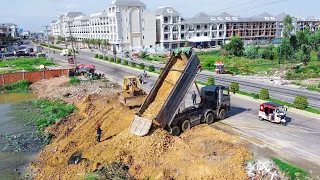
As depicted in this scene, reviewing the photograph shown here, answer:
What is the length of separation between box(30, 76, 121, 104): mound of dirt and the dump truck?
13.7 meters

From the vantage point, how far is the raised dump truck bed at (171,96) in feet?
57.0

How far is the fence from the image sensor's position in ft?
135

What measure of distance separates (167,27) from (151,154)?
7638cm

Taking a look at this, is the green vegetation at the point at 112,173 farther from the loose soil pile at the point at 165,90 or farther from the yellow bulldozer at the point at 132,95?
the yellow bulldozer at the point at 132,95

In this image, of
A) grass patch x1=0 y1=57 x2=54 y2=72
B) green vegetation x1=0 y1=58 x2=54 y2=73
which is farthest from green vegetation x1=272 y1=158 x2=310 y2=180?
grass patch x1=0 y1=57 x2=54 y2=72

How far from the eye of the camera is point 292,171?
44.1 feet

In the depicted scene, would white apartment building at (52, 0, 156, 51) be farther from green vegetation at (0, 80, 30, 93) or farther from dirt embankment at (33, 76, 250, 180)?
dirt embankment at (33, 76, 250, 180)

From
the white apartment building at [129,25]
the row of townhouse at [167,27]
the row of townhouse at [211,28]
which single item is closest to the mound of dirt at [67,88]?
the row of townhouse at [167,27]

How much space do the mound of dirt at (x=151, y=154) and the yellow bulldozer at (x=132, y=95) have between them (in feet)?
12.0

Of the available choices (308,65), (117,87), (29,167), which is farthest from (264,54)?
(29,167)

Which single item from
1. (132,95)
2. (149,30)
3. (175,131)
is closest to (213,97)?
(175,131)

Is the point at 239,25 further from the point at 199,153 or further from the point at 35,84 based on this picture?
the point at 199,153

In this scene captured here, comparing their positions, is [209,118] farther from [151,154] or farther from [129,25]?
[129,25]

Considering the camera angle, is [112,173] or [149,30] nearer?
[112,173]
